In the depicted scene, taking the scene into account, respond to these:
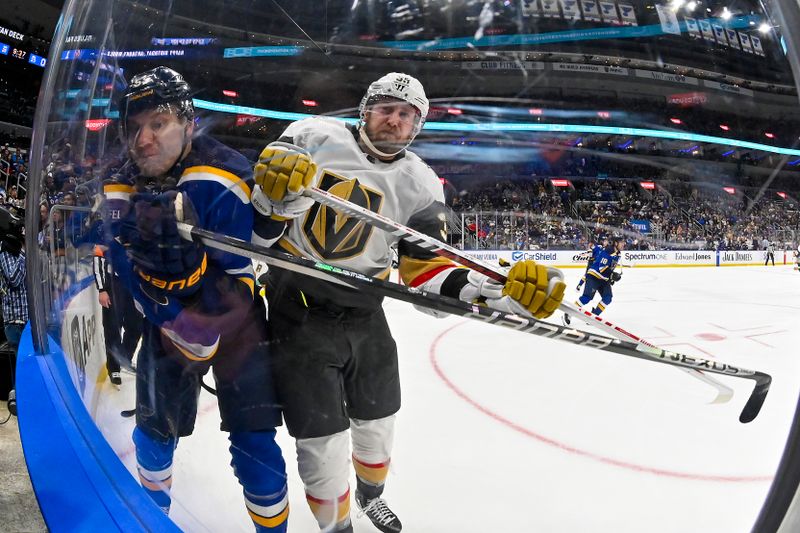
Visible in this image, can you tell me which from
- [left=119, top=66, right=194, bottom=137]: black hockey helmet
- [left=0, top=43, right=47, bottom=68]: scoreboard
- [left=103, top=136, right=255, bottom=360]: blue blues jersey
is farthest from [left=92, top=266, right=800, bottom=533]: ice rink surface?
[left=0, top=43, right=47, bottom=68]: scoreboard

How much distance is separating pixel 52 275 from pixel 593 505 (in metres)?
1.55

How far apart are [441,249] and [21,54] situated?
1464cm

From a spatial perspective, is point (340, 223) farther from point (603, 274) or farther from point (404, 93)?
point (603, 274)

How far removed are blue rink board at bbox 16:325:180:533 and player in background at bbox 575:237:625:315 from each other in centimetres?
66

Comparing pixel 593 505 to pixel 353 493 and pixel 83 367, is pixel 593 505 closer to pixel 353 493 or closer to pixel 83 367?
pixel 353 493

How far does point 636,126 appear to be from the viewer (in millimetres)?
514

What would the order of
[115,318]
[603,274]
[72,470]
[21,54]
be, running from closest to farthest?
[603,274]
[115,318]
[72,470]
[21,54]

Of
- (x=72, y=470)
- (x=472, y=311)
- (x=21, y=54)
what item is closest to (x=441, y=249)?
(x=472, y=311)

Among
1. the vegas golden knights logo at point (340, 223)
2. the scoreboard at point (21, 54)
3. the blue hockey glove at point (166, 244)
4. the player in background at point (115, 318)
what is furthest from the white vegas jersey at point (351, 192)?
the scoreboard at point (21, 54)

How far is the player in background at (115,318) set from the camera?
27.1 inches

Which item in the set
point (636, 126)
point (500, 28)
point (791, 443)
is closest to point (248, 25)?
point (500, 28)

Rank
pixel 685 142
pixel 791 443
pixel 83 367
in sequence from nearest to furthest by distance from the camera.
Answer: pixel 791 443 → pixel 685 142 → pixel 83 367

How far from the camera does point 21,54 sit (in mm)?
11195

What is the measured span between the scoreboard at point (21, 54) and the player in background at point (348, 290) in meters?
14.1
